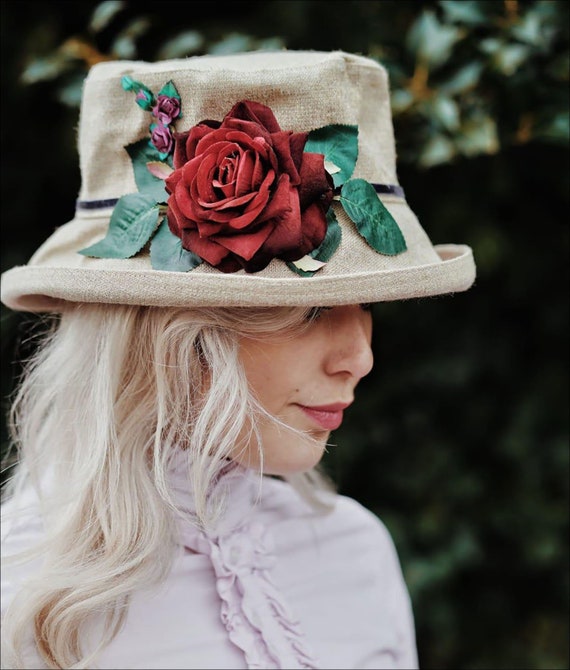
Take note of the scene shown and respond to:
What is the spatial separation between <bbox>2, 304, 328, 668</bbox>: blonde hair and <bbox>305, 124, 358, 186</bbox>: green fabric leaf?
182 millimetres

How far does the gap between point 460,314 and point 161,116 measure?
1215 mm

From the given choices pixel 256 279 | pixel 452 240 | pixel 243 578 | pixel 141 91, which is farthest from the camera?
pixel 452 240

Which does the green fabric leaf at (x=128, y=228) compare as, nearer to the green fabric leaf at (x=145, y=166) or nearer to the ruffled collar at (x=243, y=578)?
the green fabric leaf at (x=145, y=166)

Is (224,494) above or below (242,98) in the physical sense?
below

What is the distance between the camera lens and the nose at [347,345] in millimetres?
1047

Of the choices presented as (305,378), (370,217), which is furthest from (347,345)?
(370,217)

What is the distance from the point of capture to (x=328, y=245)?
0.96 m

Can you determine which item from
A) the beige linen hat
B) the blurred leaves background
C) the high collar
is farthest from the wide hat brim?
the blurred leaves background

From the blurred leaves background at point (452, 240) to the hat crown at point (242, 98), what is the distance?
51 cm

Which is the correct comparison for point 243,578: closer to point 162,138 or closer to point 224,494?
point 224,494

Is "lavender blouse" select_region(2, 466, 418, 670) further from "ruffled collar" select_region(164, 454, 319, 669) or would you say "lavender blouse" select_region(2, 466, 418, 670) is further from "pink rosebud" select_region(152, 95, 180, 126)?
"pink rosebud" select_region(152, 95, 180, 126)

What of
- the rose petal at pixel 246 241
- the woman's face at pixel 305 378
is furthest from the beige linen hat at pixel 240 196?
the woman's face at pixel 305 378

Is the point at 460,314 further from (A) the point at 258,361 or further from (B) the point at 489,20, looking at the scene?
(A) the point at 258,361

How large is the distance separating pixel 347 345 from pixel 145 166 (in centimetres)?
35
